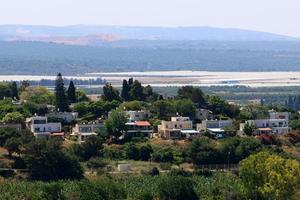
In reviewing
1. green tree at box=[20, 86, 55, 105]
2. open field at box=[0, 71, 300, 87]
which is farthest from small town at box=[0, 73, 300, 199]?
open field at box=[0, 71, 300, 87]

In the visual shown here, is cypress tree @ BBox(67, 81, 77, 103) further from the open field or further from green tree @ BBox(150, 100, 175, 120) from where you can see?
the open field

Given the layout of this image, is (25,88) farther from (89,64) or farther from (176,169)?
(89,64)

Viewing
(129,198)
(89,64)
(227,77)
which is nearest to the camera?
(129,198)

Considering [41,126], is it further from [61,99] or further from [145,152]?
[145,152]

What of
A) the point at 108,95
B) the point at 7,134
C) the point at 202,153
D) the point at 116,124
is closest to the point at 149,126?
the point at 116,124

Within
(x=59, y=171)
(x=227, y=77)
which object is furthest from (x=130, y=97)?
(x=227, y=77)

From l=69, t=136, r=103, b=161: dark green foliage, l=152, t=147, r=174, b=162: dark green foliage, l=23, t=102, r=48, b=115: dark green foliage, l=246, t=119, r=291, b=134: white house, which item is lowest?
l=152, t=147, r=174, b=162: dark green foliage
